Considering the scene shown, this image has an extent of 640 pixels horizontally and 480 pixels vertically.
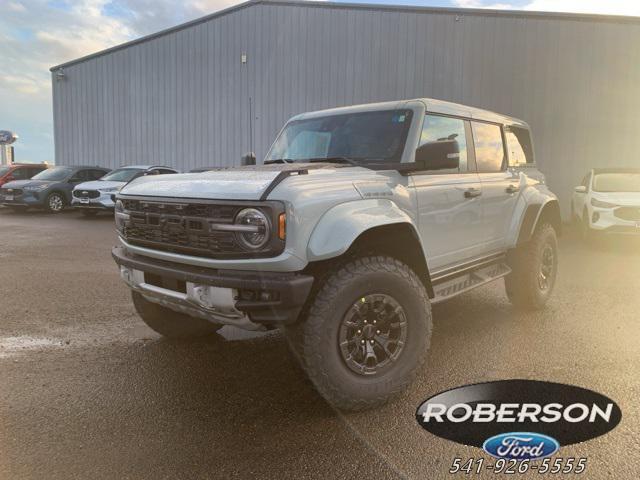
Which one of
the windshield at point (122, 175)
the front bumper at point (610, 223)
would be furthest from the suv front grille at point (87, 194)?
the front bumper at point (610, 223)

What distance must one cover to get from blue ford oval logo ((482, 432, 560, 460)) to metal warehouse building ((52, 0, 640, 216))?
14922mm

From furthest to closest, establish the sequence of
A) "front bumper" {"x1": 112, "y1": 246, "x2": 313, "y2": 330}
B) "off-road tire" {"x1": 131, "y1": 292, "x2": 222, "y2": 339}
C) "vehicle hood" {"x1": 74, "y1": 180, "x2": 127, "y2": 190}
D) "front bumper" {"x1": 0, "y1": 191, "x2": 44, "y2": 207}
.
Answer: "front bumper" {"x1": 0, "y1": 191, "x2": 44, "y2": 207}, "vehicle hood" {"x1": 74, "y1": 180, "x2": 127, "y2": 190}, "off-road tire" {"x1": 131, "y1": 292, "x2": 222, "y2": 339}, "front bumper" {"x1": 112, "y1": 246, "x2": 313, "y2": 330}

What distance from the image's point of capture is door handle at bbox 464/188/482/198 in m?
4.11

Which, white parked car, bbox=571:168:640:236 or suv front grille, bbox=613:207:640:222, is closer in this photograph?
suv front grille, bbox=613:207:640:222

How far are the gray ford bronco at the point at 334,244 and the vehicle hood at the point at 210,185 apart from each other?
11 mm

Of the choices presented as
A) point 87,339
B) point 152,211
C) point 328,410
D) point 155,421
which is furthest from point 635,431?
point 87,339

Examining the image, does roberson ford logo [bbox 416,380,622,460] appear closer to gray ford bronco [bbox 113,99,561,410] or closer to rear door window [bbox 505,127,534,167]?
gray ford bronco [bbox 113,99,561,410]

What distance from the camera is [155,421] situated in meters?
2.94

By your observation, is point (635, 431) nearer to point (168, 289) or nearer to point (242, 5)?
point (168, 289)

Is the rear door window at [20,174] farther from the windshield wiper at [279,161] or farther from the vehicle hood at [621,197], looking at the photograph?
the vehicle hood at [621,197]

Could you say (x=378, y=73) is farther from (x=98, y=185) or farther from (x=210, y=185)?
(x=210, y=185)

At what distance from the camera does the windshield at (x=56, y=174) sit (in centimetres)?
1612

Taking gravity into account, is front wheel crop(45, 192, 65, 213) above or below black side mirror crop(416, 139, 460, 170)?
below

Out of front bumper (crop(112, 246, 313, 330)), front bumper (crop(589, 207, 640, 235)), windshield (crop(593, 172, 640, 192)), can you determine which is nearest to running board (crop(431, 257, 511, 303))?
front bumper (crop(112, 246, 313, 330))
